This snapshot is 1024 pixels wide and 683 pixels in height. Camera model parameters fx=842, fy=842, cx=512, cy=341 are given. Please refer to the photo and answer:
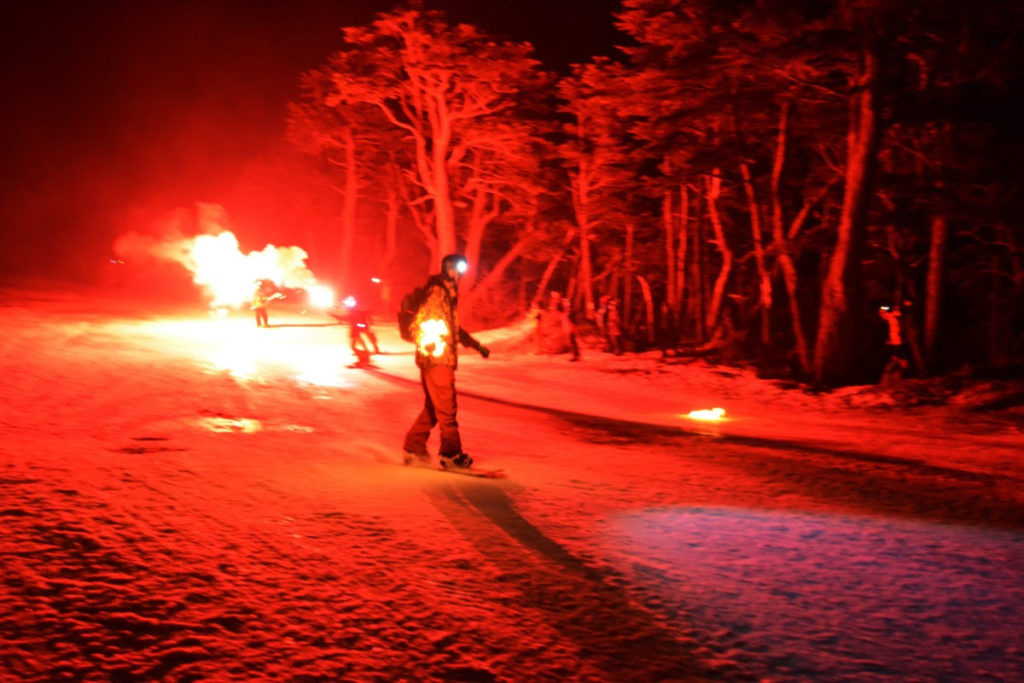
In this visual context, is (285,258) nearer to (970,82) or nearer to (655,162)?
(655,162)

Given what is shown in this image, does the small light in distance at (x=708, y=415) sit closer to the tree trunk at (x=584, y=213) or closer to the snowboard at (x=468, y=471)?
the snowboard at (x=468, y=471)

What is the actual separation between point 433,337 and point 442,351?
6.2 inches

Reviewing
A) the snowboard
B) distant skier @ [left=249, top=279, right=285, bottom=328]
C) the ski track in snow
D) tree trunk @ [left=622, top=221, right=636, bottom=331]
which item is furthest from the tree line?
the snowboard

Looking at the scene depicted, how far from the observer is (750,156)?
21.9m

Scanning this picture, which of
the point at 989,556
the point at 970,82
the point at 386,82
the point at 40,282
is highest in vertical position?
the point at 386,82

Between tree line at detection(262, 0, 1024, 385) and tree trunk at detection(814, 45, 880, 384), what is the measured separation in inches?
1.5

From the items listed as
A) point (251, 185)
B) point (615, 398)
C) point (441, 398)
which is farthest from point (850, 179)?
point (251, 185)

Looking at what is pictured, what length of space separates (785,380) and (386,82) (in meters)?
18.3

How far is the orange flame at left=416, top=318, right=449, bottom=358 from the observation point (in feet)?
26.0

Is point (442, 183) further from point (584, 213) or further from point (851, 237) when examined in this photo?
point (851, 237)

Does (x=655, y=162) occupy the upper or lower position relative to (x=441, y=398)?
upper

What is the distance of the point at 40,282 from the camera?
4025 centimetres

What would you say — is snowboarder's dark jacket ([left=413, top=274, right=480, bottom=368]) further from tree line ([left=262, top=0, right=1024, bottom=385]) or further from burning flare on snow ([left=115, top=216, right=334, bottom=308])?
burning flare on snow ([left=115, top=216, right=334, bottom=308])

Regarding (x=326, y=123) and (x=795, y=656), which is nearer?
(x=795, y=656)
